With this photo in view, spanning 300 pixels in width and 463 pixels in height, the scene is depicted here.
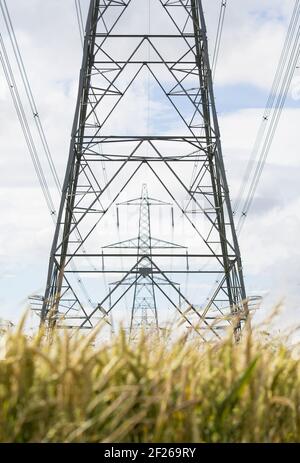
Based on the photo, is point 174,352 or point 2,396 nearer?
point 2,396

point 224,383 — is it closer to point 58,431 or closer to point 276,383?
point 276,383

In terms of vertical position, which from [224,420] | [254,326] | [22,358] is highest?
[254,326]

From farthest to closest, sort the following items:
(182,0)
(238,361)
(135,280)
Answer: (182,0)
(135,280)
(238,361)

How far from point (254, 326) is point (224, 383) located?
46 centimetres

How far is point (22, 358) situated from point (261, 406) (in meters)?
1.14

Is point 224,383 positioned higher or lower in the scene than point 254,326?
lower

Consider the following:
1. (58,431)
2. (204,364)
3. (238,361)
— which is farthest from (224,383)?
(58,431)

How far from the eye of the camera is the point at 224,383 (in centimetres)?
403
